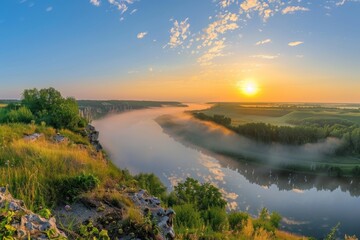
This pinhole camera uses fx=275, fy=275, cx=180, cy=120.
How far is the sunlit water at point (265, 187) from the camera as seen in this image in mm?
41625

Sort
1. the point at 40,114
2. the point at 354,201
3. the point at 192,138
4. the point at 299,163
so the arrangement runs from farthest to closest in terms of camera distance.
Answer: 1. the point at 192,138
2. the point at 299,163
3. the point at 354,201
4. the point at 40,114

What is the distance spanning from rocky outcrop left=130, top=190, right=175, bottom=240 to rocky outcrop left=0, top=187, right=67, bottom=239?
2291 mm

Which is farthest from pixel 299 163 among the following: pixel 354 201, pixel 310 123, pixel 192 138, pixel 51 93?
pixel 51 93

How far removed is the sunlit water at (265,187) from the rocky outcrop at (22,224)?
39384 mm

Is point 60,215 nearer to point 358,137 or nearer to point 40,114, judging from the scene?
point 40,114

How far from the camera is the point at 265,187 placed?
5672 cm

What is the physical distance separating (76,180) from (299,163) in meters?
85.5

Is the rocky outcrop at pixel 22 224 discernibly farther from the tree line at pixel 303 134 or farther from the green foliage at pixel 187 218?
the tree line at pixel 303 134

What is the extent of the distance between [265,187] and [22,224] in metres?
58.1

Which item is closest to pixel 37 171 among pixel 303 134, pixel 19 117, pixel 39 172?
pixel 39 172

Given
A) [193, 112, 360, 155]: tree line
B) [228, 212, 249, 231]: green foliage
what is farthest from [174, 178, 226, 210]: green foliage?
[193, 112, 360, 155]: tree line

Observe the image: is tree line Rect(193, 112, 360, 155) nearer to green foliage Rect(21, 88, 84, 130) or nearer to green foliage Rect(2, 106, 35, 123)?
green foliage Rect(21, 88, 84, 130)

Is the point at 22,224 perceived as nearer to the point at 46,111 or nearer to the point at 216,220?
the point at 216,220

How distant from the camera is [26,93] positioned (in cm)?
2208
